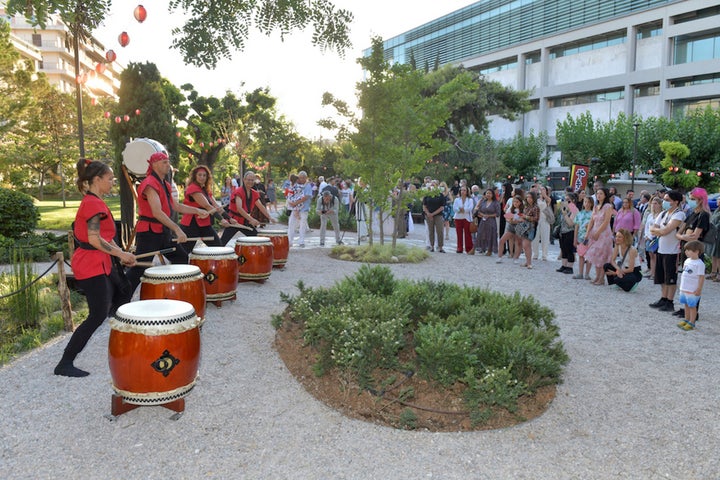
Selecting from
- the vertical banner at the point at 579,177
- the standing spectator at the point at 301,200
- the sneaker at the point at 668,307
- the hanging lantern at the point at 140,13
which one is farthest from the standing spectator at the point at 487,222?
the hanging lantern at the point at 140,13

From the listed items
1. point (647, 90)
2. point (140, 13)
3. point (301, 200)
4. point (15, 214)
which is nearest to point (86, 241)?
point (140, 13)

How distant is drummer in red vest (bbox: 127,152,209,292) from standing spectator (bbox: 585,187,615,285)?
7331mm

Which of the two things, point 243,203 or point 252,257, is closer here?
point 252,257

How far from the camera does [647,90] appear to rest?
4038cm

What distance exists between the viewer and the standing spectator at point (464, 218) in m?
14.0

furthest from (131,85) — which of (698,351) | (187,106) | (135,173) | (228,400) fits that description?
(698,351)

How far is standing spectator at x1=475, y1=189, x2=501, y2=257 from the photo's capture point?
1345cm

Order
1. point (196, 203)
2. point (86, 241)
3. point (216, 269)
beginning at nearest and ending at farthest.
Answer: point (86, 241)
point (216, 269)
point (196, 203)

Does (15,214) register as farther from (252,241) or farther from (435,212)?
(435,212)

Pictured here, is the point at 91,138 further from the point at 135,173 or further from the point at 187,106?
the point at 135,173

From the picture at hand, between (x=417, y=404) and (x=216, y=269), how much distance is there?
3.55 m

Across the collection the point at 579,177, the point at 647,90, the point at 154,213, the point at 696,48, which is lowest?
the point at 154,213

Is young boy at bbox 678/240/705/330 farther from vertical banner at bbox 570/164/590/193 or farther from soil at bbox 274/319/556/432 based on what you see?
vertical banner at bbox 570/164/590/193

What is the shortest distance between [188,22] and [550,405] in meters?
4.56
